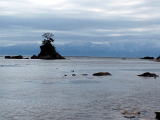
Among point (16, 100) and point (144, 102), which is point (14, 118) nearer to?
point (16, 100)

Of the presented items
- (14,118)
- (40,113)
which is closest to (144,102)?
(40,113)

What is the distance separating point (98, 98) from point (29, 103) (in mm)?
9349

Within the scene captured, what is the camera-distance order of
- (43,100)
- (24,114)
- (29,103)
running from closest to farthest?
(24,114) → (29,103) → (43,100)

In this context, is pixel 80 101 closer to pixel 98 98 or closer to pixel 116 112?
pixel 98 98

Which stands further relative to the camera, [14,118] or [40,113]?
[40,113]

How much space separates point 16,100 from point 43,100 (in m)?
3.18

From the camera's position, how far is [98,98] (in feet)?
144

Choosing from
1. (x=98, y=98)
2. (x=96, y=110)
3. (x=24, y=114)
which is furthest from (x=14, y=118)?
(x=98, y=98)

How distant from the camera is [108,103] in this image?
39500 mm

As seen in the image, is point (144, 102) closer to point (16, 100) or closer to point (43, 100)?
point (43, 100)

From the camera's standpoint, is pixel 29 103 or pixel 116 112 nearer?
pixel 116 112

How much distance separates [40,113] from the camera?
108ft

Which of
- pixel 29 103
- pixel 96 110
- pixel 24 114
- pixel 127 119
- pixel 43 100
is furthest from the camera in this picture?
pixel 43 100

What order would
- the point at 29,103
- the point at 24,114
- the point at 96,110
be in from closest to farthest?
1. the point at 24,114
2. the point at 96,110
3. the point at 29,103
